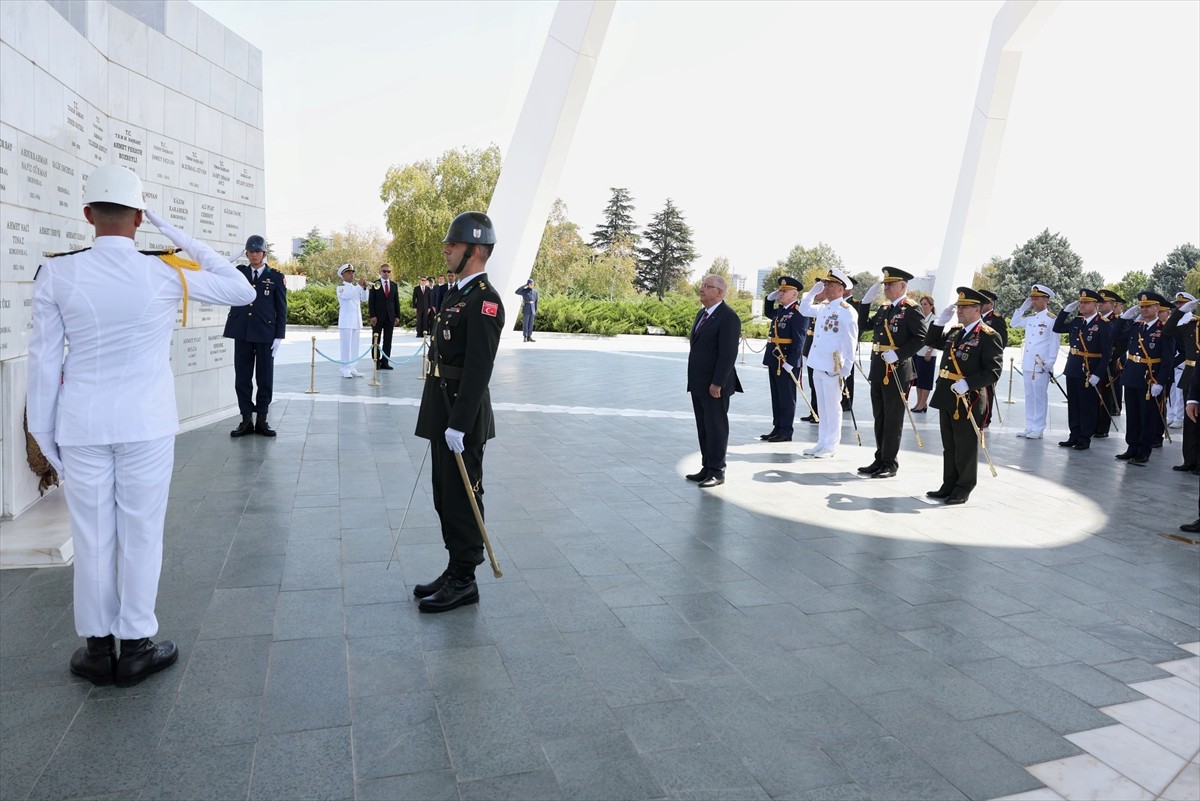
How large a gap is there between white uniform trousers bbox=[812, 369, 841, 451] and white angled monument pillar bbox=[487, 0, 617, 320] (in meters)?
13.2

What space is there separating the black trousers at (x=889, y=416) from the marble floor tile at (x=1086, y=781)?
205 inches

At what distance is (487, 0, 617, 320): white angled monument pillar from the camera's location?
1975 cm

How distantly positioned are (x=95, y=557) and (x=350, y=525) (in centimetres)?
244

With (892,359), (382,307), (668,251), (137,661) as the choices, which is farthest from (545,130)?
(668,251)

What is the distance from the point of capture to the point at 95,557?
334cm

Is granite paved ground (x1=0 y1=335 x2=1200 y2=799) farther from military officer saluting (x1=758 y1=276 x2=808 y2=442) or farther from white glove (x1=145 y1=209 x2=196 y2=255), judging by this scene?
military officer saluting (x1=758 y1=276 x2=808 y2=442)

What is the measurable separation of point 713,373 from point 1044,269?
47.8 metres

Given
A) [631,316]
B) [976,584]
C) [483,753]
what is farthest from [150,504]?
[631,316]

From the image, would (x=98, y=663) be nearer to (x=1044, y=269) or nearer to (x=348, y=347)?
(x=348, y=347)

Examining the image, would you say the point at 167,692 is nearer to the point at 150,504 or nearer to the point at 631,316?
the point at 150,504

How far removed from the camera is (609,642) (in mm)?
3996

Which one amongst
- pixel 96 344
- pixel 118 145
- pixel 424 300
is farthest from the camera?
pixel 424 300

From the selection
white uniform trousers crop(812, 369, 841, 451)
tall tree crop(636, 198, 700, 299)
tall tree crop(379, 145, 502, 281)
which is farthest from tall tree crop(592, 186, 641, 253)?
Result: white uniform trousers crop(812, 369, 841, 451)

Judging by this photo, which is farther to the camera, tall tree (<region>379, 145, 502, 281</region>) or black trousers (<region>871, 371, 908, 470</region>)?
tall tree (<region>379, 145, 502, 281</region>)
